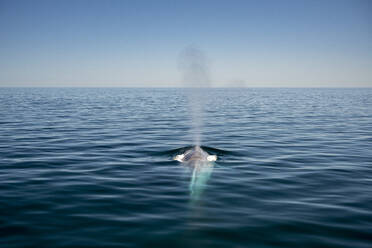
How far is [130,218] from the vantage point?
8789mm

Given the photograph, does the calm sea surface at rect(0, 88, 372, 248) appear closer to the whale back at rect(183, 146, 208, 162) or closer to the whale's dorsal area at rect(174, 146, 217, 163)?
the whale's dorsal area at rect(174, 146, 217, 163)

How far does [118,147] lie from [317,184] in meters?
12.4

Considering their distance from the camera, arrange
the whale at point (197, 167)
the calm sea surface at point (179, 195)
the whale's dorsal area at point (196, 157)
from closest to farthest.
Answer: the calm sea surface at point (179, 195)
the whale at point (197, 167)
the whale's dorsal area at point (196, 157)


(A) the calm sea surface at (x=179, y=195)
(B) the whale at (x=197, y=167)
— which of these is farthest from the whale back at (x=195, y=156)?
(A) the calm sea surface at (x=179, y=195)

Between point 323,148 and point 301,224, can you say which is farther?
point 323,148

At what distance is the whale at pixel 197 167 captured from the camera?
11.4 meters

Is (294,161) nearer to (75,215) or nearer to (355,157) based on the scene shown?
(355,157)

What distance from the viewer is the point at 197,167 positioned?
14.4 meters

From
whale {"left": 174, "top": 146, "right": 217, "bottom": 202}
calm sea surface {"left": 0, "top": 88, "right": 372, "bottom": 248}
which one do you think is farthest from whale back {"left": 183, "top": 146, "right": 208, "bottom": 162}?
calm sea surface {"left": 0, "top": 88, "right": 372, "bottom": 248}

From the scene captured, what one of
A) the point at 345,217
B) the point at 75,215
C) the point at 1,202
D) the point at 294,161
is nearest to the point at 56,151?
the point at 1,202

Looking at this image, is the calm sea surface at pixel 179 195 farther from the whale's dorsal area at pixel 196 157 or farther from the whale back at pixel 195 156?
the whale back at pixel 195 156

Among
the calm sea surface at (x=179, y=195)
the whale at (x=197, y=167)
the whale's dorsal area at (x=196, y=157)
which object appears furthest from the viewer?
the whale's dorsal area at (x=196, y=157)

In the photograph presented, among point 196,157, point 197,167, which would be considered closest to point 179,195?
point 197,167

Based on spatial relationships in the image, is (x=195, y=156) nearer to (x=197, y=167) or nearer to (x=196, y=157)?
(x=196, y=157)
